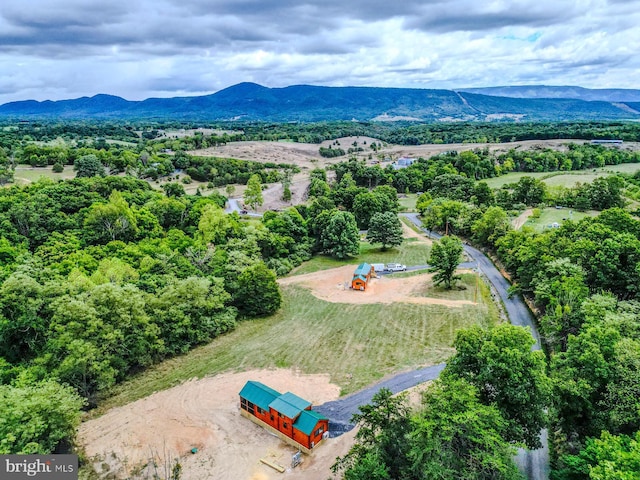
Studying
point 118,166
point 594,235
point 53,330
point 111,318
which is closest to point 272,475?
point 111,318

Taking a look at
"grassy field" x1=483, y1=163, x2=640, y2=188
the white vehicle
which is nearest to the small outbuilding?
the white vehicle

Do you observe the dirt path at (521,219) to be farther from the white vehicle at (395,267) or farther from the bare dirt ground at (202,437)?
the bare dirt ground at (202,437)

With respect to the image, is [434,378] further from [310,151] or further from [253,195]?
[310,151]

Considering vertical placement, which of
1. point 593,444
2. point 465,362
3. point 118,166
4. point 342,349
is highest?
point 118,166

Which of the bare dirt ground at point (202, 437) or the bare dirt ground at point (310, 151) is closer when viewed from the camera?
the bare dirt ground at point (202, 437)

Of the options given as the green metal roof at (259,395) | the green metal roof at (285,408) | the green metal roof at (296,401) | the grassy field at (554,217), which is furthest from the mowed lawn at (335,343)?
the grassy field at (554,217)

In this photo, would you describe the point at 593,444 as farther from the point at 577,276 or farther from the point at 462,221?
the point at 462,221
